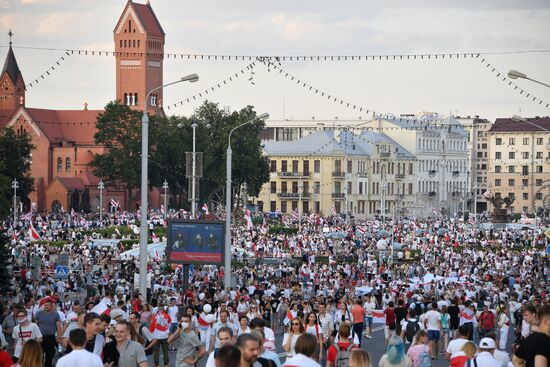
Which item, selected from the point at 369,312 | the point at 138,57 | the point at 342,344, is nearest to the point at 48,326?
the point at 342,344

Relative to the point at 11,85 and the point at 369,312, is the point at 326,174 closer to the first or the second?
the point at 11,85

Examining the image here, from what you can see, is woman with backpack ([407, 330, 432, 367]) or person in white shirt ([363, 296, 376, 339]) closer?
woman with backpack ([407, 330, 432, 367])

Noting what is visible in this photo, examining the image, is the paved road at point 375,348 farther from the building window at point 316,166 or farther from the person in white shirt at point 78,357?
the building window at point 316,166

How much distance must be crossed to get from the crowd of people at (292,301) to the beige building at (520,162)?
7395cm

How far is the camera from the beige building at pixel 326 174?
454 ft

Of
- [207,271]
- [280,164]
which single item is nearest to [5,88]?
[280,164]

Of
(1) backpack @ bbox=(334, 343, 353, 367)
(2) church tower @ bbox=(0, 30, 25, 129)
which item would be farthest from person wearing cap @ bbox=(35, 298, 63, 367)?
(2) church tower @ bbox=(0, 30, 25, 129)

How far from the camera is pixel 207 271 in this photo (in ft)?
170

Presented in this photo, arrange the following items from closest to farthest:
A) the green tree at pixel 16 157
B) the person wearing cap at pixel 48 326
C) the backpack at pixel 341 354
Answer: the backpack at pixel 341 354, the person wearing cap at pixel 48 326, the green tree at pixel 16 157

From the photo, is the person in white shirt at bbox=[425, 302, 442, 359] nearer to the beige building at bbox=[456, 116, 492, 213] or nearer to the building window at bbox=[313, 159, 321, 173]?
the building window at bbox=[313, 159, 321, 173]

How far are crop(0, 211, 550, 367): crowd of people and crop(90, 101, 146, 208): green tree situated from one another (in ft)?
45.5

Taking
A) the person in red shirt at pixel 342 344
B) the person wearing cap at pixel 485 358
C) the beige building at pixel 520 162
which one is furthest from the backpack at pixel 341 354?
the beige building at pixel 520 162

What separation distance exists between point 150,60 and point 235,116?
24.9m

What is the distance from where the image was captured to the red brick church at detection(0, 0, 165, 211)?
125 meters
